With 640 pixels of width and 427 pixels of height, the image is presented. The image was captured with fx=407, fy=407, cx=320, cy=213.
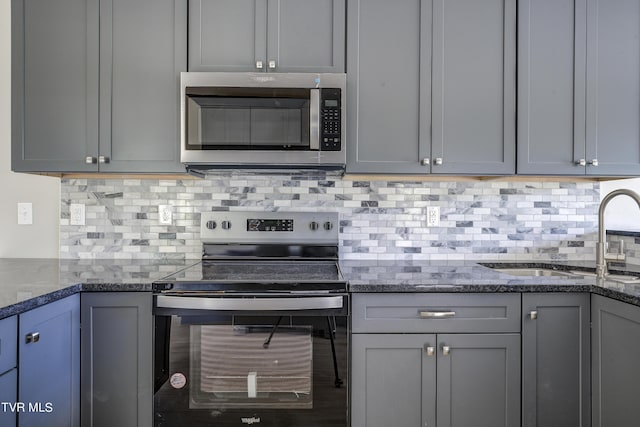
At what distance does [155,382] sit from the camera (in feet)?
5.32

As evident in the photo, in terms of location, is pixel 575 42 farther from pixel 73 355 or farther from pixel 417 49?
pixel 73 355

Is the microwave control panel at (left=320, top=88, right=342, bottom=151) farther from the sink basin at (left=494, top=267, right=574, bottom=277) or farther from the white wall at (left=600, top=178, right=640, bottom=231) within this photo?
the white wall at (left=600, top=178, right=640, bottom=231)

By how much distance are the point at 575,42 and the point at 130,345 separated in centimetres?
245

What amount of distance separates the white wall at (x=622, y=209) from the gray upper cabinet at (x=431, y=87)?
79 centimetres

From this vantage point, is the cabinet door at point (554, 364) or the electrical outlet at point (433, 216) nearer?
the cabinet door at point (554, 364)

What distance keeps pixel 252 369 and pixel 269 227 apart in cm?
80

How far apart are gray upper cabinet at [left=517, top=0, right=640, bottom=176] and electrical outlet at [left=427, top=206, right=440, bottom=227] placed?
503 mm

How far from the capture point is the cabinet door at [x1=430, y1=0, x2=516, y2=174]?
1.97m

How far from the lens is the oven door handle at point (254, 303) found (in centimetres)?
158

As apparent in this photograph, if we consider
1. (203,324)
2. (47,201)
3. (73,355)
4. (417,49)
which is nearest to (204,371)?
(203,324)

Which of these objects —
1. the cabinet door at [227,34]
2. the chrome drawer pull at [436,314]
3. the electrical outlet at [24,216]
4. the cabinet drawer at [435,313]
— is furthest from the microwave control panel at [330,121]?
the electrical outlet at [24,216]

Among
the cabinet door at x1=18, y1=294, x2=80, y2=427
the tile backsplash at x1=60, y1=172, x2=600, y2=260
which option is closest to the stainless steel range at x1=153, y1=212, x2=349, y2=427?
the cabinet door at x1=18, y1=294, x2=80, y2=427

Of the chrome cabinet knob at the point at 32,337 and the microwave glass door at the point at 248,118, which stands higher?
the microwave glass door at the point at 248,118

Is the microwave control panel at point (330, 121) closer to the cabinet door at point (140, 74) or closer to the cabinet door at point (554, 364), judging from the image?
the cabinet door at point (140, 74)
